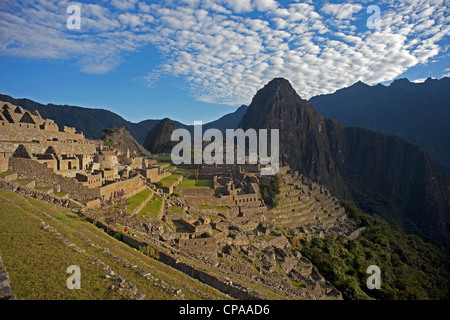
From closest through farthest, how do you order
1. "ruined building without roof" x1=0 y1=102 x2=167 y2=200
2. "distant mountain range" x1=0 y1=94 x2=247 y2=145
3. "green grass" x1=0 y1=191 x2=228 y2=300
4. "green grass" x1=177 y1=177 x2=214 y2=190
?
"green grass" x1=0 y1=191 x2=228 y2=300, "ruined building without roof" x1=0 y1=102 x2=167 y2=200, "green grass" x1=177 y1=177 x2=214 y2=190, "distant mountain range" x1=0 y1=94 x2=247 y2=145

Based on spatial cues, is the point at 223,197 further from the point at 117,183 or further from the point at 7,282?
the point at 7,282

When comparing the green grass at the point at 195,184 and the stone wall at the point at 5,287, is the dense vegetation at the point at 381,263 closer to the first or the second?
the green grass at the point at 195,184

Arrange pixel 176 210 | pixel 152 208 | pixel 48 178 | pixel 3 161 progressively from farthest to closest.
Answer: pixel 176 210, pixel 152 208, pixel 48 178, pixel 3 161

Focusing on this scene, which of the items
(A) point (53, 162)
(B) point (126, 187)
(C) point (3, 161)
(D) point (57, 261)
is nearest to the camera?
(D) point (57, 261)

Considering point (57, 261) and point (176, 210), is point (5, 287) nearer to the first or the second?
point (57, 261)

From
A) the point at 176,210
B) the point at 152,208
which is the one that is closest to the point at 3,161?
the point at 152,208

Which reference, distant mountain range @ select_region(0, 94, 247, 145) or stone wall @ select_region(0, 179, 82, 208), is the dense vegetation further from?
distant mountain range @ select_region(0, 94, 247, 145)

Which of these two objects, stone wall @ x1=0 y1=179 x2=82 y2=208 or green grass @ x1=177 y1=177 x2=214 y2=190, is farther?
green grass @ x1=177 y1=177 x2=214 y2=190

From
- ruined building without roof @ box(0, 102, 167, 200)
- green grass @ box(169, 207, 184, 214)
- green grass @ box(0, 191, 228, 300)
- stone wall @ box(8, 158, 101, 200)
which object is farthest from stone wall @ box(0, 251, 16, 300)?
green grass @ box(169, 207, 184, 214)
